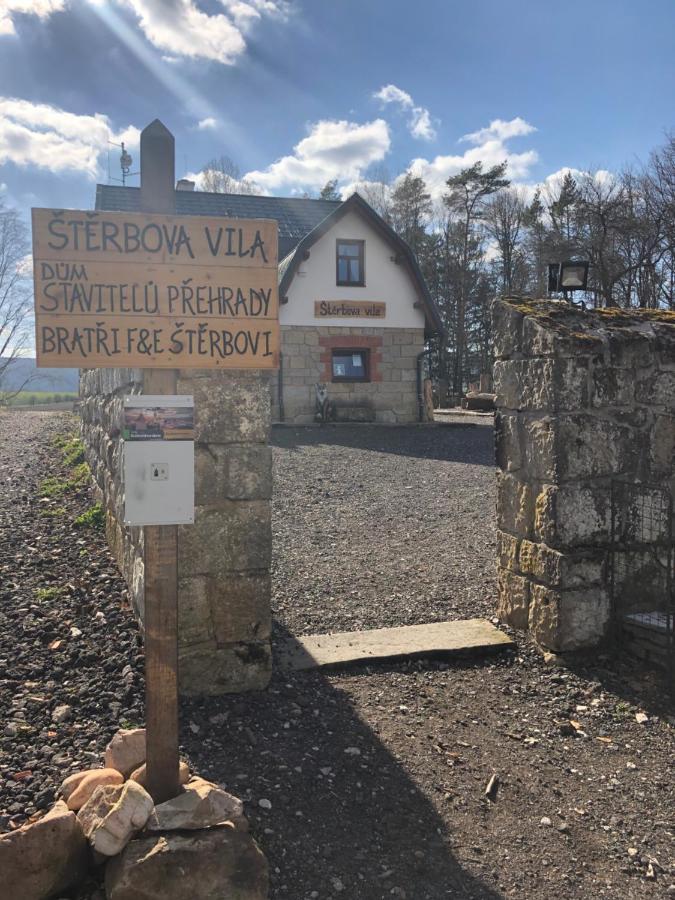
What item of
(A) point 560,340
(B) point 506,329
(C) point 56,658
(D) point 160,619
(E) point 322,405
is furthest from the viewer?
→ (E) point 322,405

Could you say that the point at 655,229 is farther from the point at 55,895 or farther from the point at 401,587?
the point at 55,895

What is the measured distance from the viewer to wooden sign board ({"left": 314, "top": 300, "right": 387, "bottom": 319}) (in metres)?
18.8

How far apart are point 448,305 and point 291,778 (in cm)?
3800

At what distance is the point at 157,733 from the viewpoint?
7.56 ft

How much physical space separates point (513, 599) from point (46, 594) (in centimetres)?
309

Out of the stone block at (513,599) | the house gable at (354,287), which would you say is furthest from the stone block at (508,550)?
the house gable at (354,287)

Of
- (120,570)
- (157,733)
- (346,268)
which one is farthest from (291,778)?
(346,268)

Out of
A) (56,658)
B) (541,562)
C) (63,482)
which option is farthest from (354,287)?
(56,658)

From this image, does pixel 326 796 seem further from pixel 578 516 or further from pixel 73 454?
pixel 73 454

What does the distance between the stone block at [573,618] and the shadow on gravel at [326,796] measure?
109cm

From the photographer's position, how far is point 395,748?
3047 mm

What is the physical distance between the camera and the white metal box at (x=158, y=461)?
2.35m

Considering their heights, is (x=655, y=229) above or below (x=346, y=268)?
above

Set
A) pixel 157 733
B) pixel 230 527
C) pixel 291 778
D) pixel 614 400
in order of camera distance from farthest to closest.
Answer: pixel 614 400, pixel 230 527, pixel 291 778, pixel 157 733
